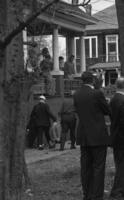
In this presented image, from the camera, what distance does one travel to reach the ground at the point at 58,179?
31.9 ft

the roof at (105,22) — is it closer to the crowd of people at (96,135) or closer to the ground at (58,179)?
the ground at (58,179)

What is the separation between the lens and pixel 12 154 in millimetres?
6500

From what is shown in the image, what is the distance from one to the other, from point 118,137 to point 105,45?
168ft

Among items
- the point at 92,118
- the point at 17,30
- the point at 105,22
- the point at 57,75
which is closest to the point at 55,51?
the point at 57,75

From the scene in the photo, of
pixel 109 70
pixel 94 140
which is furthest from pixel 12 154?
pixel 109 70

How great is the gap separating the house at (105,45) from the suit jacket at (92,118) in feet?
158

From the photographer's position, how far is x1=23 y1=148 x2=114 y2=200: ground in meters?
9.71

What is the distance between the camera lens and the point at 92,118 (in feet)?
29.2

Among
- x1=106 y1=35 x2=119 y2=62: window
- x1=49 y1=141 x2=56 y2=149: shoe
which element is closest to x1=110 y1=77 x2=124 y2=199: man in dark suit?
x1=49 y1=141 x2=56 y2=149: shoe

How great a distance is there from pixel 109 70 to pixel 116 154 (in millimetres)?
48992

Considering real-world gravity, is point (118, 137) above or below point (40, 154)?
above

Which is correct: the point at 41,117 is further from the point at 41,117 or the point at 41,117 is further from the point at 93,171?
the point at 93,171

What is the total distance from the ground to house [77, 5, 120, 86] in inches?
1662

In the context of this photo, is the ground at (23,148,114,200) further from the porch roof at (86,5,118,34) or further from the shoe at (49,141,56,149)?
the porch roof at (86,5,118,34)
